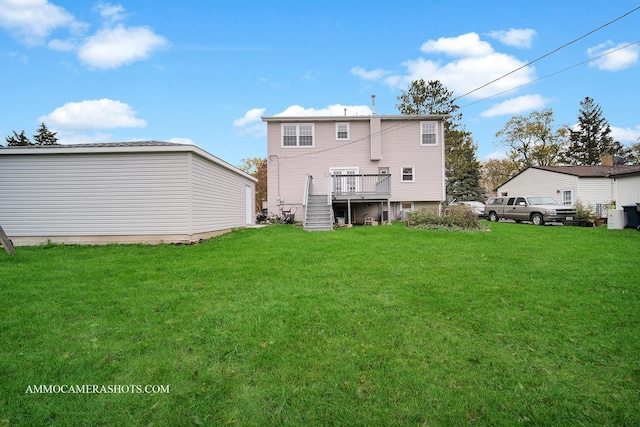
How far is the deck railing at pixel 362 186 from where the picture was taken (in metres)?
14.8

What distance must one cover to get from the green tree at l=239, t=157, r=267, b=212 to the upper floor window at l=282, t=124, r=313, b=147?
25.9 metres

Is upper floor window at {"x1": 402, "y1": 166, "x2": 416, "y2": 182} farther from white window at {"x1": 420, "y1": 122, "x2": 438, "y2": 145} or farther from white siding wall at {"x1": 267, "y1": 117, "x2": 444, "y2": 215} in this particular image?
white window at {"x1": 420, "y1": 122, "x2": 438, "y2": 145}

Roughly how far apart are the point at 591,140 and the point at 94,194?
2038 inches

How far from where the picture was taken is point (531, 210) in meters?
17.1

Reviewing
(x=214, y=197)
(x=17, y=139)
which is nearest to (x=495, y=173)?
(x=214, y=197)

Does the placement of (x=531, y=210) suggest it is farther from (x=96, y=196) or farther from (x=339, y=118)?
(x=96, y=196)

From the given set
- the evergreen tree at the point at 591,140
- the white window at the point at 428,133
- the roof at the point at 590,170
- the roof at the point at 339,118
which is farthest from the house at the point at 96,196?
the evergreen tree at the point at 591,140

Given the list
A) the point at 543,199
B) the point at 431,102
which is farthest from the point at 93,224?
the point at 431,102

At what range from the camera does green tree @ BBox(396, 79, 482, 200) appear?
3362cm

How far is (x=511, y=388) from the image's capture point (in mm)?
2551

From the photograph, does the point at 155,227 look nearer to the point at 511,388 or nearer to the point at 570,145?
the point at 511,388

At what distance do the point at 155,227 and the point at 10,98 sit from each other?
844 cm

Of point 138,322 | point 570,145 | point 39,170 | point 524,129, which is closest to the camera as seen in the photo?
point 138,322

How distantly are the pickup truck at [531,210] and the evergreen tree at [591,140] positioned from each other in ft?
93.3
